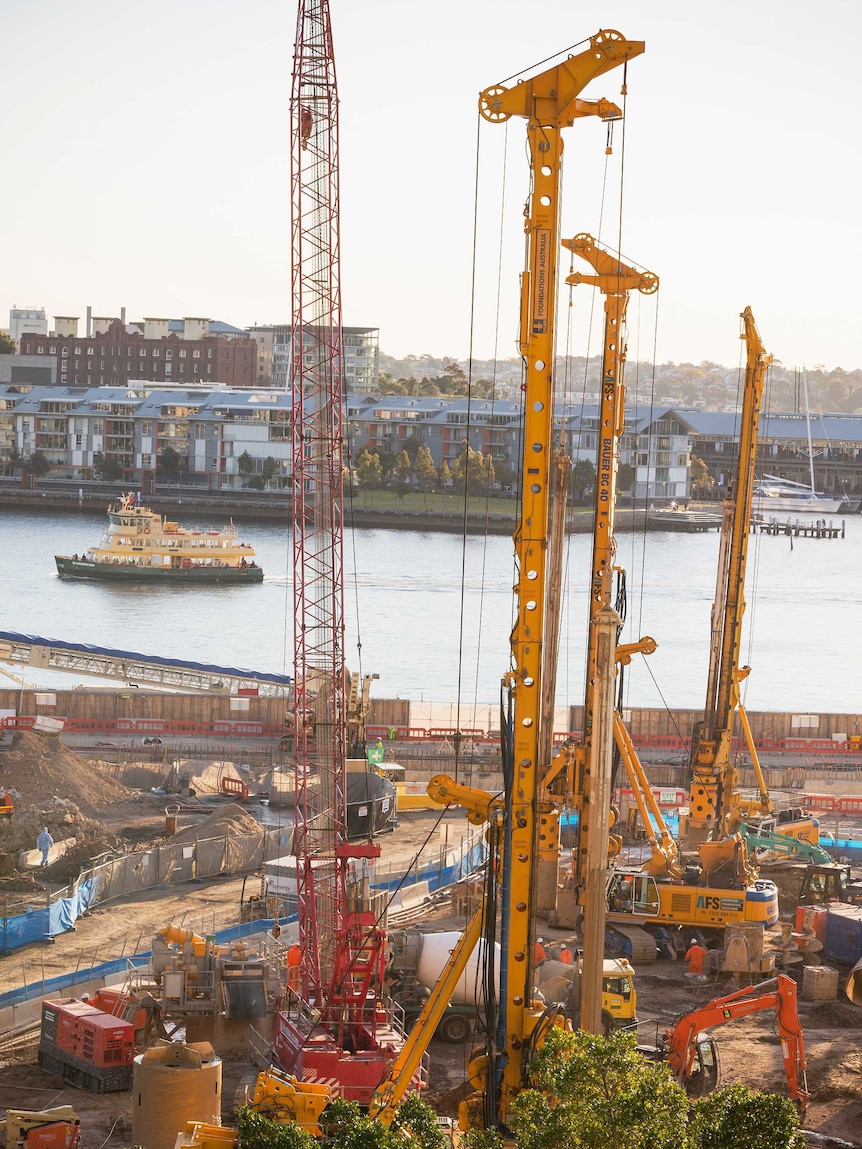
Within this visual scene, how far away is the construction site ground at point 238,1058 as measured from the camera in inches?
645

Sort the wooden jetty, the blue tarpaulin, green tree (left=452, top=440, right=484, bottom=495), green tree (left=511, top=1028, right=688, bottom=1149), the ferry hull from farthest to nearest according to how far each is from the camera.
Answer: the wooden jetty
green tree (left=452, top=440, right=484, bottom=495)
the ferry hull
the blue tarpaulin
green tree (left=511, top=1028, right=688, bottom=1149)

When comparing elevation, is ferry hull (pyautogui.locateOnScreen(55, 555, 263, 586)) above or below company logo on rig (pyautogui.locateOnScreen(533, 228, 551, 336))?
below

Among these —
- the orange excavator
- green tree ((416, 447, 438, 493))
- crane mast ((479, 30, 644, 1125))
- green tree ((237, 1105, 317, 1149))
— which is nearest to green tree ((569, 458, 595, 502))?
green tree ((416, 447, 438, 493))

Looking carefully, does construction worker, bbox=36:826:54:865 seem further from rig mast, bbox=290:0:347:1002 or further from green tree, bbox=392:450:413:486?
green tree, bbox=392:450:413:486

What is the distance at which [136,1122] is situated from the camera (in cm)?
1471

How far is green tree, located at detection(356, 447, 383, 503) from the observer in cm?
12938

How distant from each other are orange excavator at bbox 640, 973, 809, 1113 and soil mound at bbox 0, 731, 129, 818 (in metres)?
15.8

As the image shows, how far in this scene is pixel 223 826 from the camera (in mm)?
27656

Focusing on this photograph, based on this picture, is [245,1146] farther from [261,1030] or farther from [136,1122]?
[261,1030]

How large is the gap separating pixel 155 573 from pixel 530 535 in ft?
242

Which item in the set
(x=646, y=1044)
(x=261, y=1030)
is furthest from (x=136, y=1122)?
(x=646, y=1044)

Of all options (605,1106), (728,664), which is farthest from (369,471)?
(605,1106)

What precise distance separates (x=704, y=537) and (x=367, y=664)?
71.4 m

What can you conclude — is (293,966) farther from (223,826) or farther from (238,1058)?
(223,826)
